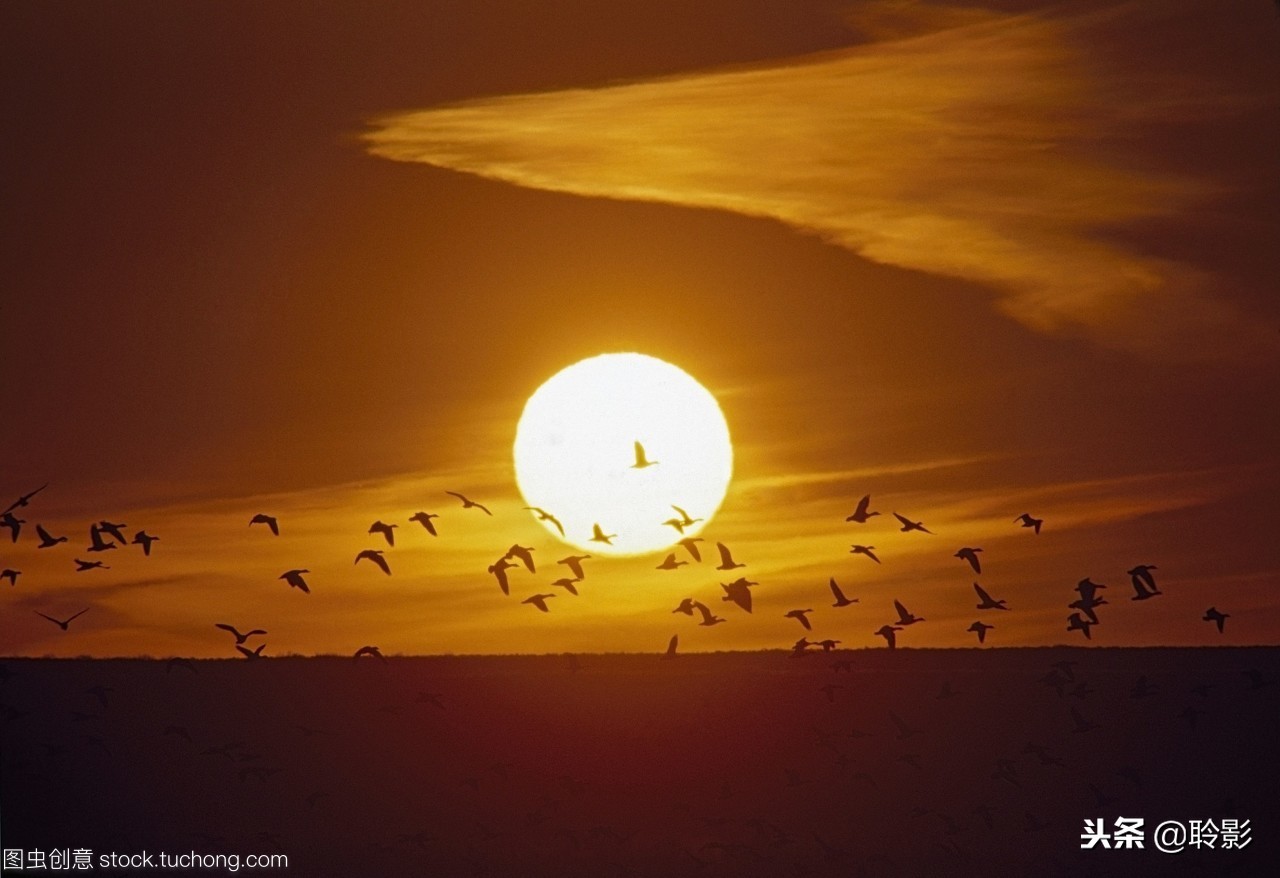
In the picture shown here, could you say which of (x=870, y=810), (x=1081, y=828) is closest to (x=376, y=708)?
(x=870, y=810)

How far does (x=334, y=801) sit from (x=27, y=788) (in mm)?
6089

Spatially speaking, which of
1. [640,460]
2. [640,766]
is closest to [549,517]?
[640,460]

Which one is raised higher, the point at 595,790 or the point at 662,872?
the point at 595,790

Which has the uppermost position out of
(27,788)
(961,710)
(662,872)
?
→ (961,710)

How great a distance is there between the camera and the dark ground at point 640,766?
27938mm

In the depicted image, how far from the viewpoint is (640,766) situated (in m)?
35.5

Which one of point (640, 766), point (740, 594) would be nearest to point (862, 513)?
point (740, 594)

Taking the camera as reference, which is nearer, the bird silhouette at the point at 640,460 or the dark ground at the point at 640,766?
the bird silhouette at the point at 640,460

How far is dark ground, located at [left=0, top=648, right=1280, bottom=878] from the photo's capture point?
27.9 m

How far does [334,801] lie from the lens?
32.3m

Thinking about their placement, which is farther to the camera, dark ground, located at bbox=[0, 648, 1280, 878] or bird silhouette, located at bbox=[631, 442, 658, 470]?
dark ground, located at bbox=[0, 648, 1280, 878]

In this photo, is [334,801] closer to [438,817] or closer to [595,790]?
[438,817]

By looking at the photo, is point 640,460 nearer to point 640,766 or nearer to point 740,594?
point 740,594

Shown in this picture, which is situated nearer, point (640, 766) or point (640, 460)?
point (640, 460)
